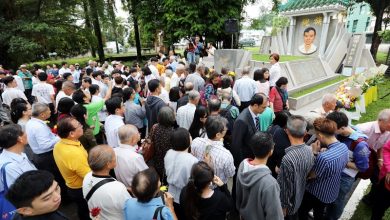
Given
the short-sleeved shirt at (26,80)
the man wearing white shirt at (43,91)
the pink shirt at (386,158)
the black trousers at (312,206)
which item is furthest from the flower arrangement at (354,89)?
the short-sleeved shirt at (26,80)

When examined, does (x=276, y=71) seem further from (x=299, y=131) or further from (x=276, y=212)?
(x=276, y=212)

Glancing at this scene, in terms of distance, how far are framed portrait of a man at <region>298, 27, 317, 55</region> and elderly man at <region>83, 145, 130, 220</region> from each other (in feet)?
49.9

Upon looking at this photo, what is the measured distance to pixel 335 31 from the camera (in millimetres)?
14039

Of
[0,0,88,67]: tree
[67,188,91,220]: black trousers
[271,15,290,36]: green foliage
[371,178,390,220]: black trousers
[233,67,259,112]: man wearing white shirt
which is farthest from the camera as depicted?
[271,15,290,36]: green foliage

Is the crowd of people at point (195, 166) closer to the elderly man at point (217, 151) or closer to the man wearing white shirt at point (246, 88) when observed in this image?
the elderly man at point (217, 151)

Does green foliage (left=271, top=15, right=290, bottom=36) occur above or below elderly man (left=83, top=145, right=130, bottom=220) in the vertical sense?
above

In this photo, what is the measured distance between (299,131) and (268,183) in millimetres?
750

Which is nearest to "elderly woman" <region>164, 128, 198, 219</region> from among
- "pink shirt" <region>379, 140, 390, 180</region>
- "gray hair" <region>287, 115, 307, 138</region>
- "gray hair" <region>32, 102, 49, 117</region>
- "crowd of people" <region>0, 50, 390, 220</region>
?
"crowd of people" <region>0, 50, 390, 220</region>

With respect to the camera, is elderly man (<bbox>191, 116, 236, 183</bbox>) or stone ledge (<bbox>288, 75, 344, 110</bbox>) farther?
stone ledge (<bbox>288, 75, 344, 110</bbox>)

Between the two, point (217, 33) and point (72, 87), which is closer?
point (72, 87)

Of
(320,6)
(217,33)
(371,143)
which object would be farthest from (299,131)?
(217,33)

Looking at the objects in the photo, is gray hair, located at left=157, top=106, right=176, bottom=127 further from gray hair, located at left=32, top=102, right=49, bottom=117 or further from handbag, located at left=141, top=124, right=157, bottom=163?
gray hair, located at left=32, top=102, right=49, bottom=117

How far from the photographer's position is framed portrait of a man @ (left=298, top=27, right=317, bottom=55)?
1452 cm

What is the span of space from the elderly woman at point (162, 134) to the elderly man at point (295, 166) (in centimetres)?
152
